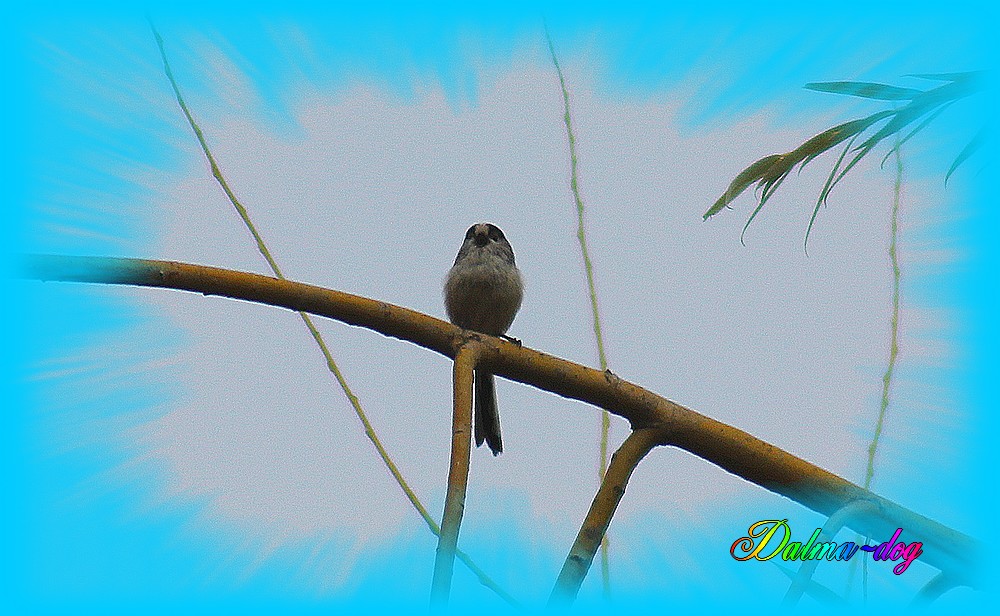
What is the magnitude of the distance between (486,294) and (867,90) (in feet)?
8.52

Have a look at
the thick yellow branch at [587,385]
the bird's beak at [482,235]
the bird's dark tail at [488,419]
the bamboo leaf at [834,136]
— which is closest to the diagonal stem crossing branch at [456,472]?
the thick yellow branch at [587,385]

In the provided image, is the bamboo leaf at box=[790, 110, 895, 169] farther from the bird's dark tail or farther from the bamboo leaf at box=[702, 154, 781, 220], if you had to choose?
the bird's dark tail

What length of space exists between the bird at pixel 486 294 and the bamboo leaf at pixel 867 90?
2.45 meters

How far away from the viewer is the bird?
4.27 meters

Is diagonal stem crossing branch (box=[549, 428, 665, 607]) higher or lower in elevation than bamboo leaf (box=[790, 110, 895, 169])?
lower

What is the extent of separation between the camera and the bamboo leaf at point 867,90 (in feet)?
5.87

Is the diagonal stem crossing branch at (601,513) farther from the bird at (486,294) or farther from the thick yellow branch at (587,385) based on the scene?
the bird at (486,294)

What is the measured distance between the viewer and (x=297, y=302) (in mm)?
1714

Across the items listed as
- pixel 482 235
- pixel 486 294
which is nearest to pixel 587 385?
pixel 486 294

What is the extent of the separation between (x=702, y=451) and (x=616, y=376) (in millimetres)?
207

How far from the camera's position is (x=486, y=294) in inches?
170

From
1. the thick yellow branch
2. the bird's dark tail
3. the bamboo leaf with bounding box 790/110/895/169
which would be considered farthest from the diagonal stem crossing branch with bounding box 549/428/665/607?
the bird's dark tail

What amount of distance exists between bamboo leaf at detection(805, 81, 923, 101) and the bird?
8.05 feet

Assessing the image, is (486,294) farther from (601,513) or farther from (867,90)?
(601,513)
